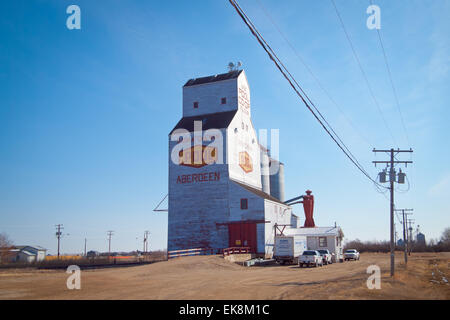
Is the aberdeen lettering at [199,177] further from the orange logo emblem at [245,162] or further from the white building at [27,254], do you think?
the white building at [27,254]

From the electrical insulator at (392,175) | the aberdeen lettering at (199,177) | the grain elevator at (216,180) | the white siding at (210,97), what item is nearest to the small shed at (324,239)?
the grain elevator at (216,180)

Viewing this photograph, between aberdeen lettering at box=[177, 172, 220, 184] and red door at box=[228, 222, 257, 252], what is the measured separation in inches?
271

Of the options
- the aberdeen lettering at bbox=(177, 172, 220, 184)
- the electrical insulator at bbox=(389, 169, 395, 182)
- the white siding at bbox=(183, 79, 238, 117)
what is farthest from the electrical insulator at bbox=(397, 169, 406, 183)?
the white siding at bbox=(183, 79, 238, 117)

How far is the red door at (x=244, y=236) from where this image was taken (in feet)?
160

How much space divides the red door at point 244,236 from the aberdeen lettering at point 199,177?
689 centimetres

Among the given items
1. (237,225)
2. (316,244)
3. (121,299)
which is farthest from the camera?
(316,244)

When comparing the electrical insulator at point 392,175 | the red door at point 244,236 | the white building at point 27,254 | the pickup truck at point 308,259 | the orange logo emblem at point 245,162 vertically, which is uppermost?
the orange logo emblem at point 245,162

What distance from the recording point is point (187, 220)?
5119 centimetres

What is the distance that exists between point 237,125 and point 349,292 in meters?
38.9

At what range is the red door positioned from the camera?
48.8 m

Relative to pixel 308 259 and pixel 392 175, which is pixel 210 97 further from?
pixel 392 175

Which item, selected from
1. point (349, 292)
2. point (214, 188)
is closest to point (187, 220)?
point (214, 188)

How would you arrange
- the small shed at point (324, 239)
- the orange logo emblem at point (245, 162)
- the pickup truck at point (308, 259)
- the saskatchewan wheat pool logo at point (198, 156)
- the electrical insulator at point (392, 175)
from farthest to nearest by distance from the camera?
the orange logo emblem at point (245, 162)
the small shed at point (324, 239)
the saskatchewan wheat pool logo at point (198, 156)
the pickup truck at point (308, 259)
the electrical insulator at point (392, 175)
